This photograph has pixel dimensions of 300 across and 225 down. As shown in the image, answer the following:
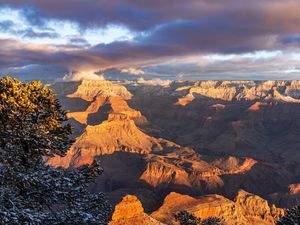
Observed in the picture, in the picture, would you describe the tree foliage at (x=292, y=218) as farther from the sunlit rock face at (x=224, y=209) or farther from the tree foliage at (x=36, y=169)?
the sunlit rock face at (x=224, y=209)

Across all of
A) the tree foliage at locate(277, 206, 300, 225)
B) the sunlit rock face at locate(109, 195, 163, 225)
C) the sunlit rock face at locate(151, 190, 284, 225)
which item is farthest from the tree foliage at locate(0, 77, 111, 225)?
the sunlit rock face at locate(151, 190, 284, 225)

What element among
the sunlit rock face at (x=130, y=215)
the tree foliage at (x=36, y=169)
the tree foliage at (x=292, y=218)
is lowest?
the sunlit rock face at (x=130, y=215)

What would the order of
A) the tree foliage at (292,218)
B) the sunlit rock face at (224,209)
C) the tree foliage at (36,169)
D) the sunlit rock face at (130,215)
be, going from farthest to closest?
the sunlit rock face at (224,209), the sunlit rock face at (130,215), the tree foliage at (292,218), the tree foliage at (36,169)

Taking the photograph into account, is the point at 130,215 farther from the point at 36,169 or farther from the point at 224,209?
the point at 36,169

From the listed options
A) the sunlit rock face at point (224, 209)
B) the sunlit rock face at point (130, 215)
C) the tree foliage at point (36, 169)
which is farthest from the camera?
the sunlit rock face at point (224, 209)

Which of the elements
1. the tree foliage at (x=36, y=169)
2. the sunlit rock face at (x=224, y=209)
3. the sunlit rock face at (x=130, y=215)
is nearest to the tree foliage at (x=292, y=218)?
the tree foliage at (x=36, y=169)

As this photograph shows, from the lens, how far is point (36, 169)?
20.7 m

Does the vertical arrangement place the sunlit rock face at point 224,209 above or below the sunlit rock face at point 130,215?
below

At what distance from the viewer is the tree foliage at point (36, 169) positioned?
1800 cm

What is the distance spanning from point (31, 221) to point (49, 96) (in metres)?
7.61

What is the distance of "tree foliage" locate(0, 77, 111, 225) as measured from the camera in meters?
18.0

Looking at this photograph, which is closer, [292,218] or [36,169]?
[36,169]

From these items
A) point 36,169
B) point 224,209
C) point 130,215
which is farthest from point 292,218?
point 224,209

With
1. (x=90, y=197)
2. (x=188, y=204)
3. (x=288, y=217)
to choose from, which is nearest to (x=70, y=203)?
(x=90, y=197)
